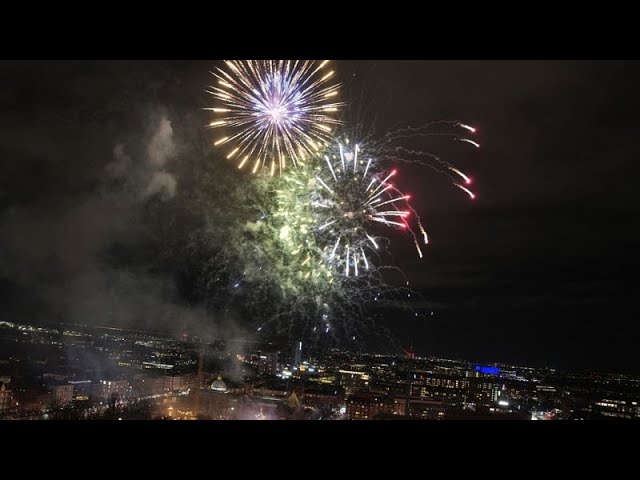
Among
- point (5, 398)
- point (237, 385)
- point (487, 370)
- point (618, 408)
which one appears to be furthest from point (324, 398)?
point (487, 370)

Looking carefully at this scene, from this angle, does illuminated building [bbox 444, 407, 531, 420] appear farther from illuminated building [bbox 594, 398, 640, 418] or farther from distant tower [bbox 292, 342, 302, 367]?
distant tower [bbox 292, 342, 302, 367]

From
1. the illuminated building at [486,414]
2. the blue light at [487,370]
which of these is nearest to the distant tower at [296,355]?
the illuminated building at [486,414]

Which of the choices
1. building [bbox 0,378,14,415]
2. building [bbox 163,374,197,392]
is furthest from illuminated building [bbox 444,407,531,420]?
building [bbox 0,378,14,415]

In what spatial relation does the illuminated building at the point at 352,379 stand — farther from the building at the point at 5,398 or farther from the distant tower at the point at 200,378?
the building at the point at 5,398

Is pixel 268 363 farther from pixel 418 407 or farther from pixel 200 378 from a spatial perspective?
A: pixel 418 407
